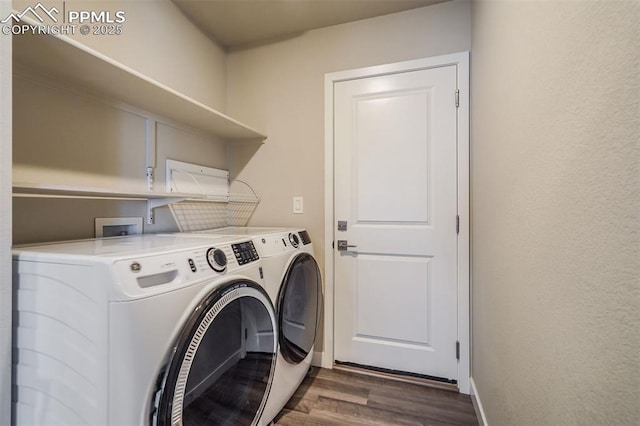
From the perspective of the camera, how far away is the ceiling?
71.1 inches

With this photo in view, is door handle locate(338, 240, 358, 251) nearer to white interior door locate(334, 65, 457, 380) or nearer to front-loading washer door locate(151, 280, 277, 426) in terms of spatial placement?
white interior door locate(334, 65, 457, 380)

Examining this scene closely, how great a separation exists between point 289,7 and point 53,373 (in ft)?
7.08

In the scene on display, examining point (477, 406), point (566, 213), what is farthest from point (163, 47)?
point (477, 406)

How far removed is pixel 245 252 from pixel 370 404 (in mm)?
1203

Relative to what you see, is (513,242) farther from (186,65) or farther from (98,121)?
(186,65)

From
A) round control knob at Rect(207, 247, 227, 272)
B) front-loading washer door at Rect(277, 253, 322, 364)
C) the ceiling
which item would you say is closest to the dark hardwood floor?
front-loading washer door at Rect(277, 253, 322, 364)

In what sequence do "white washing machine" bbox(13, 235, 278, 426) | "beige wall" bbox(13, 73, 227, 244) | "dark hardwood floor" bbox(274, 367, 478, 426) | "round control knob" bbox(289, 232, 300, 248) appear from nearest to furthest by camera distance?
"white washing machine" bbox(13, 235, 278, 426) < "beige wall" bbox(13, 73, 227, 244) < "dark hardwood floor" bbox(274, 367, 478, 426) < "round control knob" bbox(289, 232, 300, 248)

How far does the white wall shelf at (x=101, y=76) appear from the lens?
94cm

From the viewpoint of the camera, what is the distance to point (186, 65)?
1.94m

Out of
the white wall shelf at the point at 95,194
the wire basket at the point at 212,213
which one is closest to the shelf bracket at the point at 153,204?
the white wall shelf at the point at 95,194

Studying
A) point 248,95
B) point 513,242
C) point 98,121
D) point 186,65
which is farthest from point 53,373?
point 248,95

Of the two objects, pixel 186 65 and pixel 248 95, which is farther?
pixel 248 95

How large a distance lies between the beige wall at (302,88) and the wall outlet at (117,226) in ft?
2.82

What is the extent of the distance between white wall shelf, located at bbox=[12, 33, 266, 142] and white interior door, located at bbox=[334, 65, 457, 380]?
0.93 meters
